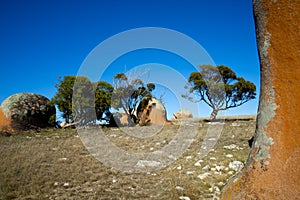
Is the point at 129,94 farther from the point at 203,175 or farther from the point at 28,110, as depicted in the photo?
the point at 203,175

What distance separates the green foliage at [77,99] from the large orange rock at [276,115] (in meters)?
17.6

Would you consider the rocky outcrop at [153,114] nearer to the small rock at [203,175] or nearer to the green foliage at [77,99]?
the green foliage at [77,99]

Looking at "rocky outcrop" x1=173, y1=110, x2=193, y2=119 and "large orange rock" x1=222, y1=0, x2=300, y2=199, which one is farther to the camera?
"rocky outcrop" x1=173, y1=110, x2=193, y2=119

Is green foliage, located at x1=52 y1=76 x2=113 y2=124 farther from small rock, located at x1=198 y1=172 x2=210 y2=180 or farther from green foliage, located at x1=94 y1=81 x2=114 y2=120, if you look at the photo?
small rock, located at x1=198 y1=172 x2=210 y2=180

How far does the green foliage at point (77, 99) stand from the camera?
60.0 feet

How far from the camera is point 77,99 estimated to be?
60.0 feet

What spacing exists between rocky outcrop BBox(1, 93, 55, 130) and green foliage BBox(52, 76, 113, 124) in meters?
0.96

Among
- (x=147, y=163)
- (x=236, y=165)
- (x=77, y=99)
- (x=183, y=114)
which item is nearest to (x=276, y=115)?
(x=236, y=165)

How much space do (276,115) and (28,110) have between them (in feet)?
60.1

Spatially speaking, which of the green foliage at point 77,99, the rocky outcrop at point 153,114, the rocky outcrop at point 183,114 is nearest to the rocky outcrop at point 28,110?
the green foliage at point 77,99

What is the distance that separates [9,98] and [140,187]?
55.3 ft

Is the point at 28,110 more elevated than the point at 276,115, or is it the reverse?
the point at 28,110

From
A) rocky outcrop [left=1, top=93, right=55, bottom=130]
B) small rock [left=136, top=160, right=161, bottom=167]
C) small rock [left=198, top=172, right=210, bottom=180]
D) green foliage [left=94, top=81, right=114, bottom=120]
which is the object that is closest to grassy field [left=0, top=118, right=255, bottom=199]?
small rock [left=198, top=172, right=210, bottom=180]

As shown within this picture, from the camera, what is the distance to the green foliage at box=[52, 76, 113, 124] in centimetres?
1828
